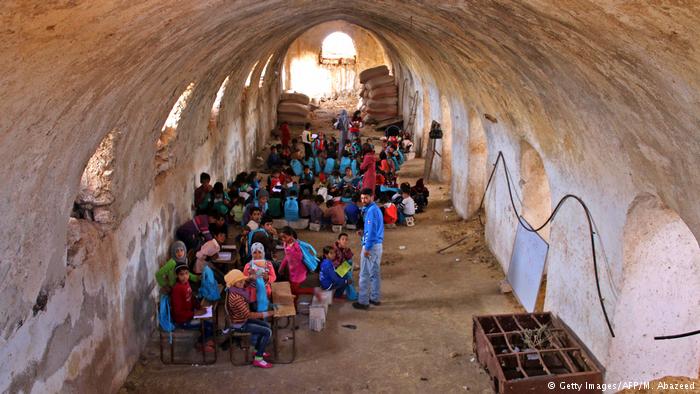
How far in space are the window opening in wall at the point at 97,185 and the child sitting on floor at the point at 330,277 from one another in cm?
356

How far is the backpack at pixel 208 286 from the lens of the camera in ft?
29.3

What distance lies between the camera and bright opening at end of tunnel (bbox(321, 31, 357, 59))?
3406 centimetres

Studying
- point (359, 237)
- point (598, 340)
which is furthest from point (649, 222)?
point (359, 237)

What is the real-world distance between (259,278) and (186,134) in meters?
3.79

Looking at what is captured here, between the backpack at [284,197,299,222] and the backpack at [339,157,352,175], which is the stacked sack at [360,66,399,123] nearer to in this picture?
the backpack at [339,157,352,175]

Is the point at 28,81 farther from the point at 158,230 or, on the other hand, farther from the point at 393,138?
the point at 393,138

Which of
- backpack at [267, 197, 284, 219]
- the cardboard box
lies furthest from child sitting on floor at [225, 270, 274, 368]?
backpack at [267, 197, 284, 219]

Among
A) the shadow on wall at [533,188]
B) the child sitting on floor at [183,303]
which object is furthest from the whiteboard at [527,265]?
the child sitting on floor at [183,303]

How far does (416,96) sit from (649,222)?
15.7 metres

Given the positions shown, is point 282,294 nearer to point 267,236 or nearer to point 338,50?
point 267,236

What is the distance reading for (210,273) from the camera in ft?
29.4

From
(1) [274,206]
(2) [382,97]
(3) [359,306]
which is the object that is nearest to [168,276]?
(3) [359,306]

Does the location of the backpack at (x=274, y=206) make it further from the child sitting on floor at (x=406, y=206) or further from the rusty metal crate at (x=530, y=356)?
the rusty metal crate at (x=530, y=356)

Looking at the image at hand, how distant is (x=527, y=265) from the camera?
32.3 ft
